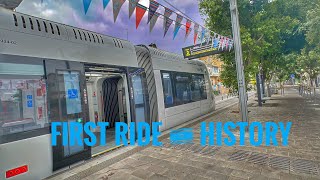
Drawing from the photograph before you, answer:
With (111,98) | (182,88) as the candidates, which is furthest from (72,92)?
(182,88)

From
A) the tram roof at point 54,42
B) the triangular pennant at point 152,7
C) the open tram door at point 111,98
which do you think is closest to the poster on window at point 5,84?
the tram roof at point 54,42

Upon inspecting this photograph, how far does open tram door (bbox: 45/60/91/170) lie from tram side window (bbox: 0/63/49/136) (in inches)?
6.7

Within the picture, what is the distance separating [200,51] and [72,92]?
23.1 ft

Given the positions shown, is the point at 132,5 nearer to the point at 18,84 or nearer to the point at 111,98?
the point at 18,84

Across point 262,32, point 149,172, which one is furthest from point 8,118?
point 262,32

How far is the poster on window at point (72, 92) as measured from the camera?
14.6 feet

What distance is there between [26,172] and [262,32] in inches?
444

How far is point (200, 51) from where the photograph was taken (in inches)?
401

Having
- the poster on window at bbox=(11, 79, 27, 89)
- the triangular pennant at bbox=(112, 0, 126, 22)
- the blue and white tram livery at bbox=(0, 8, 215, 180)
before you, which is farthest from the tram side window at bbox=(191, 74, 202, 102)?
the poster on window at bbox=(11, 79, 27, 89)

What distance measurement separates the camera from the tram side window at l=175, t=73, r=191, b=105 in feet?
28.8

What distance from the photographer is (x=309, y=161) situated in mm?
4336

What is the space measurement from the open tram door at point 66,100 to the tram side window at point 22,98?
0.17 meters

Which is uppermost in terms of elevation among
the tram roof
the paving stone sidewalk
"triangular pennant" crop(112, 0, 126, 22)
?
"triangular pennant" crop(112, 0, 126, 22)

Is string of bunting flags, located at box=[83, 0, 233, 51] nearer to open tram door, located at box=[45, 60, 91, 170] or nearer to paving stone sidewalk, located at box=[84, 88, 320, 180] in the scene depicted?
open tram door, located at box=[45, 60, 91, 170]
